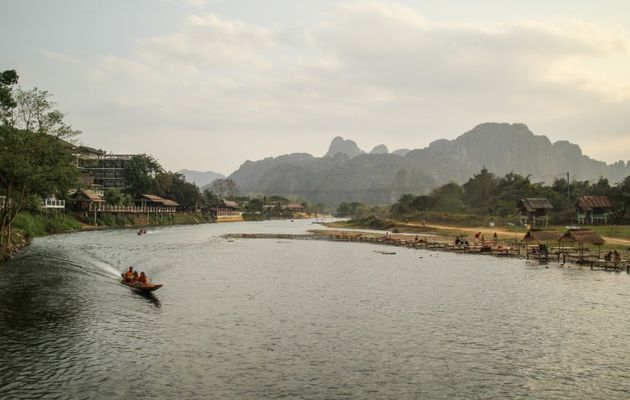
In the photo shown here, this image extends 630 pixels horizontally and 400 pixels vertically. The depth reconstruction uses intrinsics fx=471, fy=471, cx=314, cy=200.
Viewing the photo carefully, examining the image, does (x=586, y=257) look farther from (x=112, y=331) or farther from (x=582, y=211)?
(x=112, y=331)

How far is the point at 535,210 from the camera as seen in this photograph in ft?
339

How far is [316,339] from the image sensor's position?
88.7 feet

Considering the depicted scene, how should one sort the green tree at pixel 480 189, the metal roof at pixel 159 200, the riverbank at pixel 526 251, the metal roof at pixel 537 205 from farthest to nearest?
1. the metal roof at pixel 159 200
2. the green tree at pixel 480 189
3. the metal roof at pixel 537 205
4. the riverbank at pixel 526 251

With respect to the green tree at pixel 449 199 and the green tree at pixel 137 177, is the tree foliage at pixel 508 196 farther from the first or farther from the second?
the green tree at pixel 137 177

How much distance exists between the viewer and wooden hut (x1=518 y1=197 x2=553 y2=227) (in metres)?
102

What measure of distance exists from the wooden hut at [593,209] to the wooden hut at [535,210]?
241 inches

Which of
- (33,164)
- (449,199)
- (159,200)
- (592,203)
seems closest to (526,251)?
(592,203)

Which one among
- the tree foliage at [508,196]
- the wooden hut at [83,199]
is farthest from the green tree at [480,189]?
A: the wooden hut at [83,199]

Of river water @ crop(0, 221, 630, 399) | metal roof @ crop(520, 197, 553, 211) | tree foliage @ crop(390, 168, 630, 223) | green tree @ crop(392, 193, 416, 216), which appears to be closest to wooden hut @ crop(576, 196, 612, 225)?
tree foliage @ crop(390, 168, 630, 223)

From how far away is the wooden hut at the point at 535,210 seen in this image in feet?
334

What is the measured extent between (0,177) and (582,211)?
4005 inches

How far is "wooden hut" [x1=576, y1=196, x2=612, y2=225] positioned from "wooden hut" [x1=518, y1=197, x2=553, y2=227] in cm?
612

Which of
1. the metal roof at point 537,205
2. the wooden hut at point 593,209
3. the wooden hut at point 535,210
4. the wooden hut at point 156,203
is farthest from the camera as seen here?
the wooden hut at point 156,203

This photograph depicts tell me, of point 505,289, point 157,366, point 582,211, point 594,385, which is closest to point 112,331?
point 157,366
